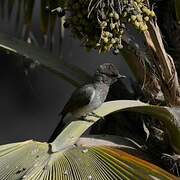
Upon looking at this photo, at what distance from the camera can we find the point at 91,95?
3230 mm

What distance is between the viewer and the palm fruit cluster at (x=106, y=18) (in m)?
2.72

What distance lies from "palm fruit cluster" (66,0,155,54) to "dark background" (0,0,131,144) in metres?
2.11

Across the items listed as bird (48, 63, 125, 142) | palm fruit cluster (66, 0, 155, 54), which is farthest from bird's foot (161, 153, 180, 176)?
palm fruit cluster (66, 0, 155, 54)

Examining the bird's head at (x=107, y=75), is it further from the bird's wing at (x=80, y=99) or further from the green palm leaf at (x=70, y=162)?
the green palm leaf at (x=70, y=162)

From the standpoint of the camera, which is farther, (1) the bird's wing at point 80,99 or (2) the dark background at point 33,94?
(2) the dark background at point 33,94

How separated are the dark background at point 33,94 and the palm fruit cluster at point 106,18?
83.2 inches

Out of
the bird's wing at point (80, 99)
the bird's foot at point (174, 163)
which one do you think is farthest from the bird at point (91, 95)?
the bird's foot at point (174, 163)

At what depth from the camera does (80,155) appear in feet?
8.55

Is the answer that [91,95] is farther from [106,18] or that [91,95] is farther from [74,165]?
[74,165]

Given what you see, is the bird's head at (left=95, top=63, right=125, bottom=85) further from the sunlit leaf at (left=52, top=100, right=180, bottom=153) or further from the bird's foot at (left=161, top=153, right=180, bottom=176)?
the bird's foot at (left=161, top=153, right=180, bottom=176)

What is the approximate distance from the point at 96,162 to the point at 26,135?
7.82ft

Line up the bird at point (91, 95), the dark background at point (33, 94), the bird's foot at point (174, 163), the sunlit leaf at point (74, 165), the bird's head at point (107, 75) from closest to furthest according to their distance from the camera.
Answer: the sunlit leaf at point (74, 165) < the bird's foot at point (174, 163) < the bird at point (91, 95) < the bird's head at point (107, 75) < the dark background at point (33, 94)

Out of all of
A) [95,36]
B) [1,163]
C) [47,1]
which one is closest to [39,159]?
[1,163]

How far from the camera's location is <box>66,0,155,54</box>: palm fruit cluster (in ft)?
8.94
